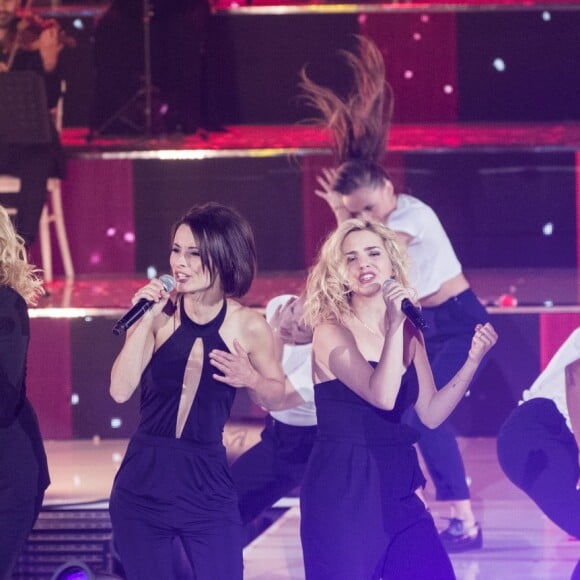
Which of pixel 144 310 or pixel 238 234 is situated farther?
pixel 238 234

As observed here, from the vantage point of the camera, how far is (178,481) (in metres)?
3.25

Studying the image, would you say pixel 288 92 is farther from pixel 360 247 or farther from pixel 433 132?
pixel 360 247

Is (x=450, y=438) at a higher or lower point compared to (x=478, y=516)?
higher

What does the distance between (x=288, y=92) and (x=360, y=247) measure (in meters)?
5.29

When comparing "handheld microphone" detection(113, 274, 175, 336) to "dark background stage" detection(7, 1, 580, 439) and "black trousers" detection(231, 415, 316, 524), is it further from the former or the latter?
"dark background stage" detection(7, 1, 580, 439)

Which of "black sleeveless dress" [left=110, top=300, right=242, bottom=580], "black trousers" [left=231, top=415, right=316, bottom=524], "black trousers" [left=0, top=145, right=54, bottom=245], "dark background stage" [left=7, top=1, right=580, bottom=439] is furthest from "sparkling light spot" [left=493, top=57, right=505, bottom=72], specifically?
"black sleeveless dress" [left=110, top=300, right=242, bottom=580]

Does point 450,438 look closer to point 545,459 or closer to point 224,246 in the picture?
point 545,459

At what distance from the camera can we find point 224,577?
3215 millimetres

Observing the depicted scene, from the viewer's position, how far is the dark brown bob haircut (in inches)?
133

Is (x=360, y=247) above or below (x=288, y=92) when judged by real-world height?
below

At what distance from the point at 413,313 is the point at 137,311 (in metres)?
0.67

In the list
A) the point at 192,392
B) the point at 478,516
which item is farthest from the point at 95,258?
the point at 192,392

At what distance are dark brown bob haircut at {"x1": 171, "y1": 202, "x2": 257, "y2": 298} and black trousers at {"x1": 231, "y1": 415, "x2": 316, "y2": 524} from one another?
0.87 m

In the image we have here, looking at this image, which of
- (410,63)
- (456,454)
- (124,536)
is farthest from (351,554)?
(410,63)
